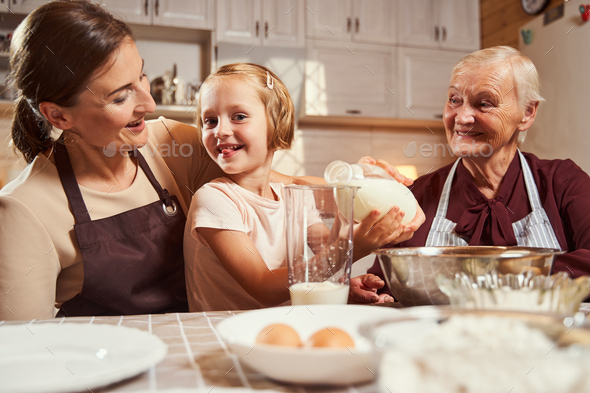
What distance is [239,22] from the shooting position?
325 cm

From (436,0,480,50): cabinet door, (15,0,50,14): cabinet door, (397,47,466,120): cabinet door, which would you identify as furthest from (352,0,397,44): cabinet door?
(15,0,50,14): cabinet door

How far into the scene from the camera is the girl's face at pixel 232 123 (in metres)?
1.15

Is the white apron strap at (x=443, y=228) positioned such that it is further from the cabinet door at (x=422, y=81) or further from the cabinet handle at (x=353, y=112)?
the cabinet door at (x=422, y=81)

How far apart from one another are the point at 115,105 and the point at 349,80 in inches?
101

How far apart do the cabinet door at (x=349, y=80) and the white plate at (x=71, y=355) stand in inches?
114

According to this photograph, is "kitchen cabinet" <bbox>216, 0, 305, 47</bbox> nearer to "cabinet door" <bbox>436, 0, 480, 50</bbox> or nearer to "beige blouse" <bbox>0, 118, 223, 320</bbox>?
"cabinet door" <bbox>436, 0, 480, 50</bbox>

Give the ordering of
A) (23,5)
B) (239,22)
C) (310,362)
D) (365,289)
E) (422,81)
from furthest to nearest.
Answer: (422,81) < (239,22) < (23,5) < (365,289) < (310,362)

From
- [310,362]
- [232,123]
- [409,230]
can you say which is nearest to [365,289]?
[409,230]

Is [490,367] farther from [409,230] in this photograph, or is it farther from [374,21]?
[374,21]

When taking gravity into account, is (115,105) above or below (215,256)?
above

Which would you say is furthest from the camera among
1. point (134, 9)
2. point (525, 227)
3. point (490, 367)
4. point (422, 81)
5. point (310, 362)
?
point (422, 81)

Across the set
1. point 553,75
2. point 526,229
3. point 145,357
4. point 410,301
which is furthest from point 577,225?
point 553,75

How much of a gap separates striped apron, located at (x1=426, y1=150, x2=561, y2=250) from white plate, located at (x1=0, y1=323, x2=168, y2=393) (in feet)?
3.24

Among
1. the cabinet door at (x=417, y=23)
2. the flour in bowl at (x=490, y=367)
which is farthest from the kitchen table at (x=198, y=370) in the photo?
the cabinet door at (x=417, y=23)
